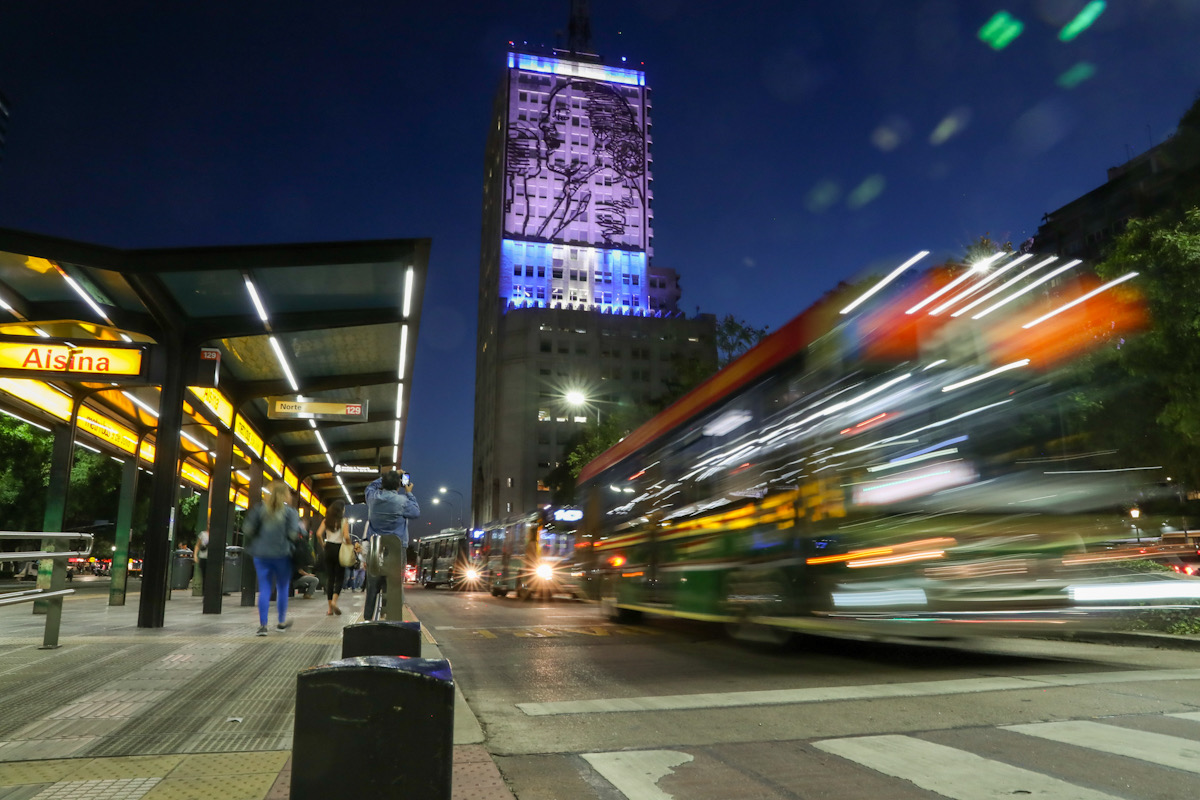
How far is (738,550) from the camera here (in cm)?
959

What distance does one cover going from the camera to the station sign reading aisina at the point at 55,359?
1133cm

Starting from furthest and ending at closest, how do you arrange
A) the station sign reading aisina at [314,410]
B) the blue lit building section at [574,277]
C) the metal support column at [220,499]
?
the blue lit building section at [574,277], the station sign reading aisina at [314,410], the metal support column at [220,499]

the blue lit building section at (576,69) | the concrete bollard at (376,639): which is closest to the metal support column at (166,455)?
the concrete bollard at (376,639)

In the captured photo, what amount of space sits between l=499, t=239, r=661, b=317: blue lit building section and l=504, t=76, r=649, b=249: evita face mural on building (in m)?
1.73

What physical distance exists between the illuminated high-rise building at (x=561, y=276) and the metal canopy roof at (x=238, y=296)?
85.5 metres

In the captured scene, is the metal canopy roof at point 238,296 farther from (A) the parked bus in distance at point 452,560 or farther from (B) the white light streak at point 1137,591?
(A) the parked bus in distance at point 452,560

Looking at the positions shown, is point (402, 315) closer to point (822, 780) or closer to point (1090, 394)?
point (822, 780)

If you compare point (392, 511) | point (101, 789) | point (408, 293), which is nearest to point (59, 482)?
point (408, 293)

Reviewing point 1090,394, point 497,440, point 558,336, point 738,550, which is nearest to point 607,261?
point 558,336

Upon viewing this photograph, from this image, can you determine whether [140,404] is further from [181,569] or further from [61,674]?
[61,674]

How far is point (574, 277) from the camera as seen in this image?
401ft

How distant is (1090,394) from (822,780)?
1800 centimetres

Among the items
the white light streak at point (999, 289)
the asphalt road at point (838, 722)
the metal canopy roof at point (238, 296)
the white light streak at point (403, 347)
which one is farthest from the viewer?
the white light streak at point (403, 347)

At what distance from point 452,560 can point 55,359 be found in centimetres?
3062
